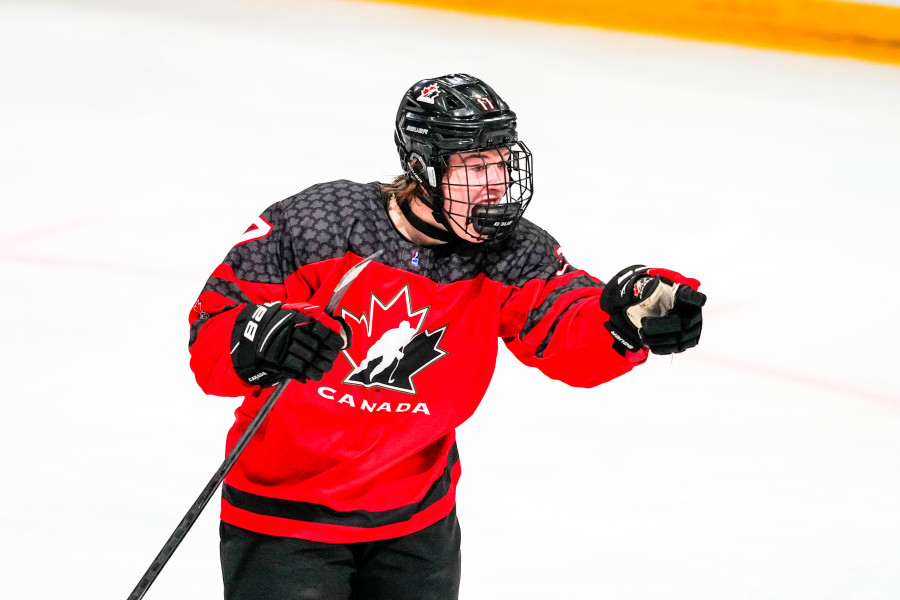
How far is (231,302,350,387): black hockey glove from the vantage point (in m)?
1.89

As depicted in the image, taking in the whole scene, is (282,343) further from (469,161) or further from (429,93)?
(429,93)

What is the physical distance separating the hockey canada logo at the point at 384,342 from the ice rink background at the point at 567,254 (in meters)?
1.15

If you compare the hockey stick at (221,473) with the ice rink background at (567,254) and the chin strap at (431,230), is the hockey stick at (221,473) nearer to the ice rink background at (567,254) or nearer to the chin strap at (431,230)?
the chin strap at (431,230)

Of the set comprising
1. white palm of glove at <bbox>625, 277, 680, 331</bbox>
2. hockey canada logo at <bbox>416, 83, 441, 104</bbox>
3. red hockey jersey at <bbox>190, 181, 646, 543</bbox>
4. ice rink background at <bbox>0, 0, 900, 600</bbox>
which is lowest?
ice rink background at <bbox>0, 0, 900, 600</bbox>

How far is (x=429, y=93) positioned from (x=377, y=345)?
47 centimetres

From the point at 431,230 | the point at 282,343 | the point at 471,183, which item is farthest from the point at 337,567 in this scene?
the point at 471,183

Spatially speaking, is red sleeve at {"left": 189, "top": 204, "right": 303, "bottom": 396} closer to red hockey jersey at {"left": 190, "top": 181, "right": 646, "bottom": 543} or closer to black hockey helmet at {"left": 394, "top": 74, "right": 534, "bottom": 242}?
red hockey jersey at {"left": 190, "top": 181, "right": 646, "bottom": 543}

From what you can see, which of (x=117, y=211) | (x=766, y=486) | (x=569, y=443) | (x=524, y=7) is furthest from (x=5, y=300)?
(x=524, y=7)

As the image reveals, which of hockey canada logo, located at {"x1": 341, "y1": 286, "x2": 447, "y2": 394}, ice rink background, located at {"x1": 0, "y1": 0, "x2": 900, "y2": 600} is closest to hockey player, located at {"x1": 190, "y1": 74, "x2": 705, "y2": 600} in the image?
hockey canada logo, located at {"x1": 341, "y1": 286, "x2": 447, "y2": 394}

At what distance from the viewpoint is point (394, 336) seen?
2121 millimetres

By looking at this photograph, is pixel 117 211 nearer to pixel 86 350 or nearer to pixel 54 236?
pixel 54 236

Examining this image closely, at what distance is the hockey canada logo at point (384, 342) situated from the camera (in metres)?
2.12

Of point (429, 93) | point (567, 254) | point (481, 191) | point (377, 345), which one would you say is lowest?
point (567, 254)

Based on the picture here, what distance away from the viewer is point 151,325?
4.21 metres
